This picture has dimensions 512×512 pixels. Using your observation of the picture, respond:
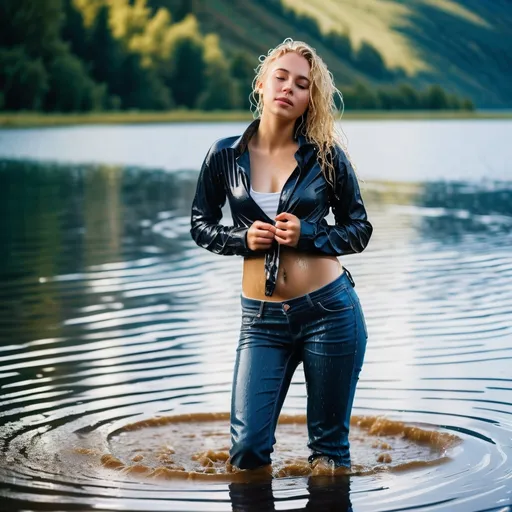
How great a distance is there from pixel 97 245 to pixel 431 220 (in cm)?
564

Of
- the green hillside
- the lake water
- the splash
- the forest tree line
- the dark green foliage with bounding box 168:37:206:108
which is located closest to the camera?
the lake water

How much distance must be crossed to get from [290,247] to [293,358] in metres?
0.51

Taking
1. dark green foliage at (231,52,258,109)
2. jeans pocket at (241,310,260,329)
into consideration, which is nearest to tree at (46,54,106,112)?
dark green foliage at (231,52,258,109)

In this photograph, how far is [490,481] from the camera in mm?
6152

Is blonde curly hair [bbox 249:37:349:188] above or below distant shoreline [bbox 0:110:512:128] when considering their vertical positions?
above

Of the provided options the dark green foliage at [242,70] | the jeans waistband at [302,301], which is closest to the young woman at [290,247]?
the jeans waistband at [302,301]

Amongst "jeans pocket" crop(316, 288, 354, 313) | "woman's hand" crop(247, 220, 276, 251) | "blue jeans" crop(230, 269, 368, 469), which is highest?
"woman's hand" crop(247, 220, 276, 251)

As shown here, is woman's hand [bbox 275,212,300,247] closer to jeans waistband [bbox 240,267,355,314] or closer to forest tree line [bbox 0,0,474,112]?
jeans waistband [bbox 240,267,355,314]

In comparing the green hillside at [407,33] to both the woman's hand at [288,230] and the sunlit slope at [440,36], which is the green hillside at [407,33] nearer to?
the sunlit slope at [440,36]

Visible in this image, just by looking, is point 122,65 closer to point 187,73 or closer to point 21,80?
point 187,73

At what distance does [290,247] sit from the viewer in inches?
233

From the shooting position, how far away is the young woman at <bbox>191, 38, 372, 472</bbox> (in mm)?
5918

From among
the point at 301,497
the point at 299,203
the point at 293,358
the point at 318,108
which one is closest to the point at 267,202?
the point at 299,203

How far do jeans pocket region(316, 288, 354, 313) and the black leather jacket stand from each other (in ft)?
0.57
